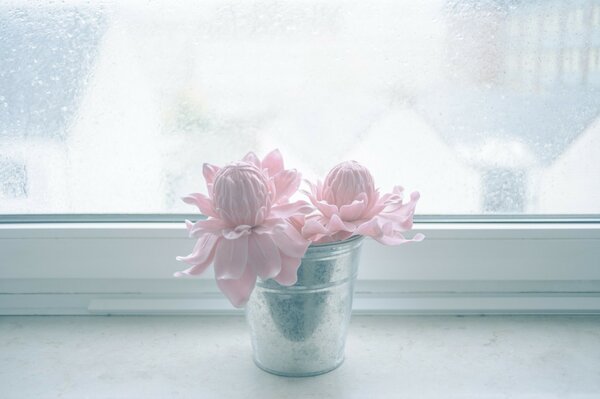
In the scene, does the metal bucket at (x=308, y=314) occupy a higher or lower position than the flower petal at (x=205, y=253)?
lower

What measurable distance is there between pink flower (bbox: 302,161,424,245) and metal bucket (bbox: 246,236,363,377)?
0.08 feet

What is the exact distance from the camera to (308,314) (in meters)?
0.69

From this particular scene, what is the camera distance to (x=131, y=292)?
0.88 meters

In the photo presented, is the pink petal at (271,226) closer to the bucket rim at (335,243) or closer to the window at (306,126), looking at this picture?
the bucket rim at (335,243)

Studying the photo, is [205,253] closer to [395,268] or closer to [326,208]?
[326,208]

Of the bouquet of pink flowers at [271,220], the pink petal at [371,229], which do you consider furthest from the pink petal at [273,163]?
the pink petal at [371,229]

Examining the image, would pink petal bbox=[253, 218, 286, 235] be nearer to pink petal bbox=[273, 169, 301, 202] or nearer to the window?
pink petal bbox=[273, 169, 301, 202]

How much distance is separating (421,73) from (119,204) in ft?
1.40

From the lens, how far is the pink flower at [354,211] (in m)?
0.65

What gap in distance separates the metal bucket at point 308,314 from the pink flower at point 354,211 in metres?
0.02

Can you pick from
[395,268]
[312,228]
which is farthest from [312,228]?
[395,268]

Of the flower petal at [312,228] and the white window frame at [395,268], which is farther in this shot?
the white window frame at [395,268]

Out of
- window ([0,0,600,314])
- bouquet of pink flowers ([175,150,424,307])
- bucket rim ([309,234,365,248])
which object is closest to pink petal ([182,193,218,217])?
bouquet of pink flowers ([175,150,424,307])

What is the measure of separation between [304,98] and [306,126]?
36 mm
